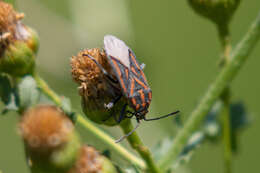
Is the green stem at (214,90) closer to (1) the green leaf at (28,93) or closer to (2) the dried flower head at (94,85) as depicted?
(2) the dried flower head at (94,85)

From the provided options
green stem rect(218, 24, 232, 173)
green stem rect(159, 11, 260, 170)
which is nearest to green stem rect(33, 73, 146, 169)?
green stem rect(159, 11, 260, 170)

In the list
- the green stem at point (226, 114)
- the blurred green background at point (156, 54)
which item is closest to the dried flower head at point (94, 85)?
the green stem at point (226, 114)

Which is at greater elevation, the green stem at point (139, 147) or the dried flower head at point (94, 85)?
the dried flower head at point (94, 85)

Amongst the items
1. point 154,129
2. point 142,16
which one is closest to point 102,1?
point 154,129

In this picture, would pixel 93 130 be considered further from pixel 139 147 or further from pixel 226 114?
pixel 226 114

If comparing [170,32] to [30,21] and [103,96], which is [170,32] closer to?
[30,21]

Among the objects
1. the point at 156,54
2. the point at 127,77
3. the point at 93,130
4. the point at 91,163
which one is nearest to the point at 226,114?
the point at 127,77
